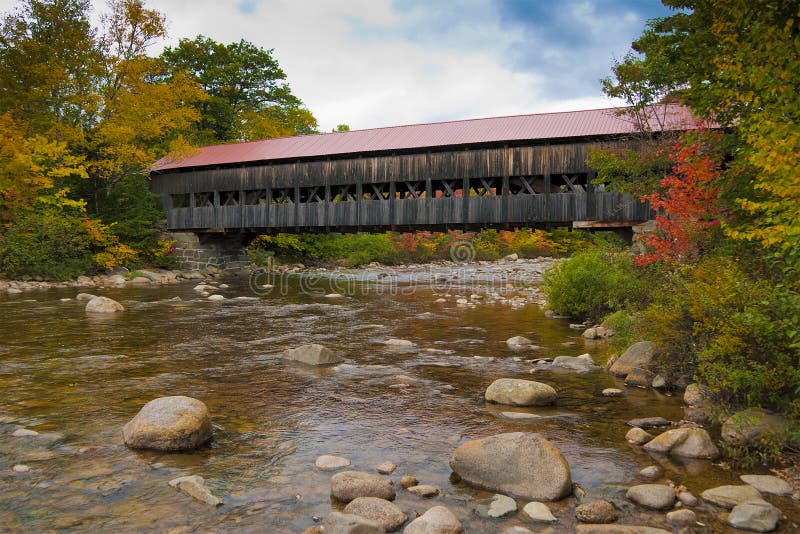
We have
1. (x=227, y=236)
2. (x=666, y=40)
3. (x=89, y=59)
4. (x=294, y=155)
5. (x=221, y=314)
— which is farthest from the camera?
(x=227, y=236)

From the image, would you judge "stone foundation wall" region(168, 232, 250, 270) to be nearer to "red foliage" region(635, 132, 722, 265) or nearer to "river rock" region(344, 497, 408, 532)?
"red foliage" region(635, 132, 722, 265)

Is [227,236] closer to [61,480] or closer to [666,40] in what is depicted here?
[666,40]

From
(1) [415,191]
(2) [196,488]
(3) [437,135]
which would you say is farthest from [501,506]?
(3) [437,135]

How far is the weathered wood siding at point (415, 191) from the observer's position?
15898mm

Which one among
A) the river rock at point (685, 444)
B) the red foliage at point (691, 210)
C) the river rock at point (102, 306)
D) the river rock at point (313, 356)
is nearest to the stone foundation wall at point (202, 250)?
the river rock at point (102, 306)

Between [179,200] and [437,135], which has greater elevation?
[437,135]

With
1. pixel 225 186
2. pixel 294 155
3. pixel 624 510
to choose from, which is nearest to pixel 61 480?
pixel 624 510

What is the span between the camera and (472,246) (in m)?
35.1

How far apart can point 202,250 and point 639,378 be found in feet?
69.0

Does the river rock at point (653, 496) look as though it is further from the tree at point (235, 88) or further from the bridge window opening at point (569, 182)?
the tree at point (235, 88)

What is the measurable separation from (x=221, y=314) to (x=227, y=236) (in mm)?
13973

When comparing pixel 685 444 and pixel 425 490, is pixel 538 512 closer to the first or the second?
pixel 425 490

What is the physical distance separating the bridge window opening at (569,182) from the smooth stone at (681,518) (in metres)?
13.7

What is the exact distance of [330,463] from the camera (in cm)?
368
